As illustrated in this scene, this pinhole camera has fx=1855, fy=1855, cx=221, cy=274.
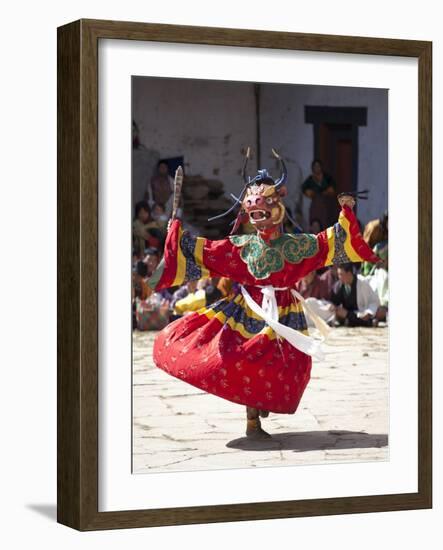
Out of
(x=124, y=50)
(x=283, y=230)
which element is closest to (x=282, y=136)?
(x=283, y=230)

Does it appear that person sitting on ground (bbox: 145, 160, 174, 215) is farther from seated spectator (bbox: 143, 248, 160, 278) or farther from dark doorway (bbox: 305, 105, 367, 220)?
dark doorway (bbox: 305, 105, 367, 220)

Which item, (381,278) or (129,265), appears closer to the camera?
(129,265)

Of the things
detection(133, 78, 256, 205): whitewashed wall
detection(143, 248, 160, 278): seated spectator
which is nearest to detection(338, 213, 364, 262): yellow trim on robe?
detection(133, 78, 256, 205): whitewashed wall

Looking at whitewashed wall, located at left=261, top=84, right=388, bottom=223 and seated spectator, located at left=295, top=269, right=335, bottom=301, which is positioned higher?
whitewashed wall, located at left=261, top=84, right=388, bottom=223

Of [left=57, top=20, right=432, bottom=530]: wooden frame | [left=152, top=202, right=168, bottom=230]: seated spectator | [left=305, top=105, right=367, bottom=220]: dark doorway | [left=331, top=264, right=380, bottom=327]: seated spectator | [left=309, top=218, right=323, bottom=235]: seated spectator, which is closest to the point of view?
[left=57, top=20, right=432, bottom=530]: wooden frame

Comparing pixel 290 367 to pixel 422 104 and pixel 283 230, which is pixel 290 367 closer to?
pixel 283 230

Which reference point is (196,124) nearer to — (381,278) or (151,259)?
(151,259)

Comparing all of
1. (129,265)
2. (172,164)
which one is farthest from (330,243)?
(129,265)

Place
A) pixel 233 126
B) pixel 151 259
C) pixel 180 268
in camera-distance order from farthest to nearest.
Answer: pixel 233 126 < pixel 180 268 < pixel 151 259

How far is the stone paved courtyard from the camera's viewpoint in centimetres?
752

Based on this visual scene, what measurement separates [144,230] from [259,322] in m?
0.68

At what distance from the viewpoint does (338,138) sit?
873 cm

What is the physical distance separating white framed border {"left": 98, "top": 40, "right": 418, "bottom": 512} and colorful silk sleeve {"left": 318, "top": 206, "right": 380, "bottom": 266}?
0.41ft

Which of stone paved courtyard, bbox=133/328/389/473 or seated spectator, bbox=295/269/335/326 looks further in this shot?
seated spectator, bbox=295/269/335/326
